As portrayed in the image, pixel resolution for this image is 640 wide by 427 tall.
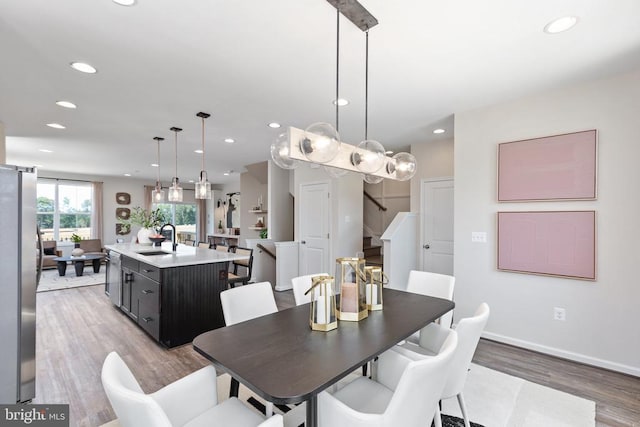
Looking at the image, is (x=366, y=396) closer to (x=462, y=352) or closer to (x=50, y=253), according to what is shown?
(x=462, y=352)

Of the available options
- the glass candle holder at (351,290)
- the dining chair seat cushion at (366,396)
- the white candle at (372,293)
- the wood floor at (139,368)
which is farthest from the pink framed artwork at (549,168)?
the dining chair seat cushion at (366,396)

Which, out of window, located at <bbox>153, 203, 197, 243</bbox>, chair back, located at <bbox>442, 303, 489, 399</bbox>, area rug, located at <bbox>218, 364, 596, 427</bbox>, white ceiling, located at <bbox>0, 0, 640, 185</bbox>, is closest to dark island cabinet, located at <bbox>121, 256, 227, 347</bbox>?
area rug, located at <bbox>218, 364, 596, 427</bbox>

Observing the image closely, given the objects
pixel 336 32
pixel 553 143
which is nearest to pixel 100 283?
pixel 336 32

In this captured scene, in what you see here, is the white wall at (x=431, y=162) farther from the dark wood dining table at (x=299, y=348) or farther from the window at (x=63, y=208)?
the window at (x=63, y=208)

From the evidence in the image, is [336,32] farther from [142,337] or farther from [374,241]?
[374,241]

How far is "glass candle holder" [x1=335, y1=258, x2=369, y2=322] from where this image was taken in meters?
1.82

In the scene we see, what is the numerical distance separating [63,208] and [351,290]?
9.87 metres

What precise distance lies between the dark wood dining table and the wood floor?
1.37 metres

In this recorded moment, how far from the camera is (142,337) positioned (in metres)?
3.42

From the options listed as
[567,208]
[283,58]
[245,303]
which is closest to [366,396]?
[245,303]

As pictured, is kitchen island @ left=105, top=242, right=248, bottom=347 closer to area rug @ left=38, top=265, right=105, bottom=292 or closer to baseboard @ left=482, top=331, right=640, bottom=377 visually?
baseboard @ left=482, top=331, right=640, bottom=377

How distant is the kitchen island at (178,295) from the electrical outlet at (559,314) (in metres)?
3.36

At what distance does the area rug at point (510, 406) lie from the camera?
198 cm

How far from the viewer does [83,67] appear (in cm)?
246
